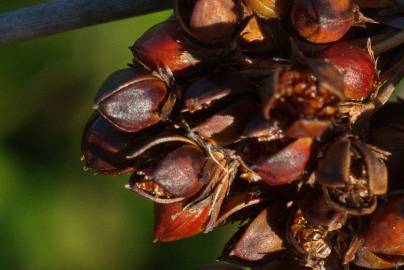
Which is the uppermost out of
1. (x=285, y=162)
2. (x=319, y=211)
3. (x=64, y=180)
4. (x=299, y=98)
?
(x=299, y=98)

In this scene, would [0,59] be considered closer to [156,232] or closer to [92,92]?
[92,92]

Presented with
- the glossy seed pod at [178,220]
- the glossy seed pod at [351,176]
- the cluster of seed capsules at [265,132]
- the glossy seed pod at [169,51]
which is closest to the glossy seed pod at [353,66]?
the cluster of seed capsules at [265,132]

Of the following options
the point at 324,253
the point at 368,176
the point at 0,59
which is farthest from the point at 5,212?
the point at 368,176

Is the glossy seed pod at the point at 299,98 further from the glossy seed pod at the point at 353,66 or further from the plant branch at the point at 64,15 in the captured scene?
the plant branch at the point at 64,15

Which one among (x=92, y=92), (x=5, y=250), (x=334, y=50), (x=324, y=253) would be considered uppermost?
(x=334, y=50)

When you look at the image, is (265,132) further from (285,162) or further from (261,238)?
(261,238)

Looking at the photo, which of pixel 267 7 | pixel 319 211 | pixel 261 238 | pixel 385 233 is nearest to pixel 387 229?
pixel 385 233

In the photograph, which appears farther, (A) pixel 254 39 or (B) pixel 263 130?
(A) pixel 254 39
